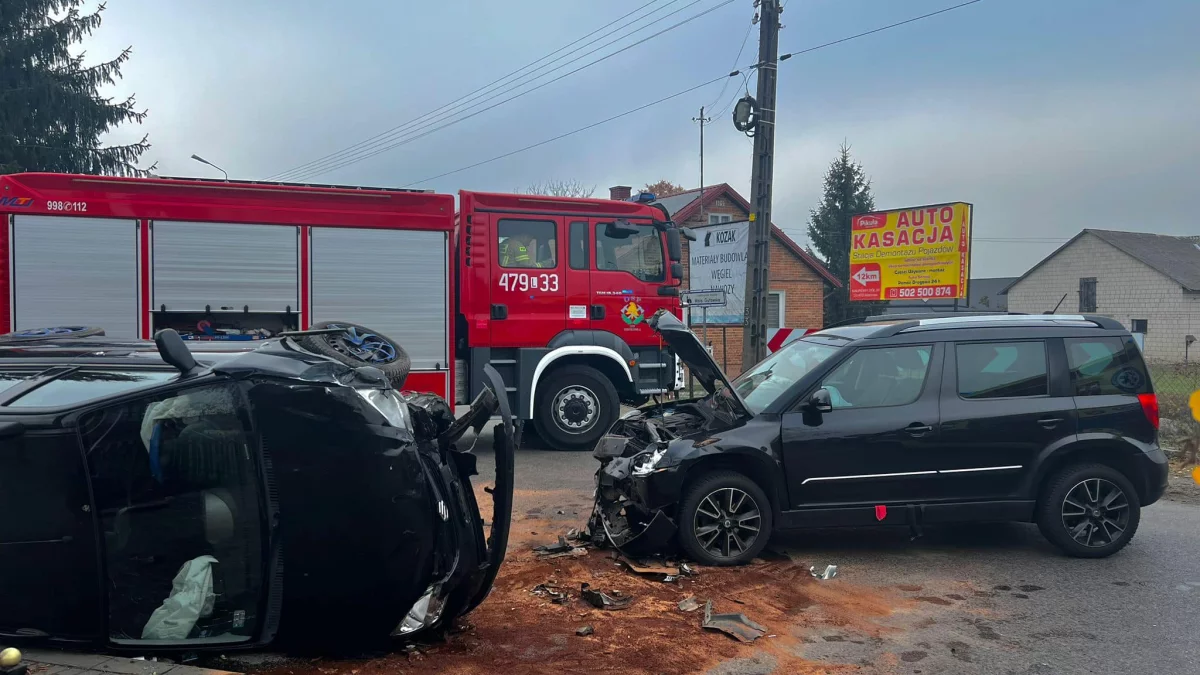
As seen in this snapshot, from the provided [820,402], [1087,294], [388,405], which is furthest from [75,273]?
[1087,294]

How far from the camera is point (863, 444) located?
243 inches

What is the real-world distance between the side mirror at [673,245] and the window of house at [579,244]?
1.11 metres

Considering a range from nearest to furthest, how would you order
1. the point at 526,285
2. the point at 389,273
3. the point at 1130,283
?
1. the point at 389,273
2. the point at 526,285
3. the point at 1130,283

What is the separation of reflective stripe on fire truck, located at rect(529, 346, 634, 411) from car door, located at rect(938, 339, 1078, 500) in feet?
17.7

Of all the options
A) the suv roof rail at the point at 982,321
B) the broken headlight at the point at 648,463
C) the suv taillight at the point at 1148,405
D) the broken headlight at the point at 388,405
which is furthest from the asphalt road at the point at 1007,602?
the broken headlight at the point at 388,405

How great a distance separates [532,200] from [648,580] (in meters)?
6.70

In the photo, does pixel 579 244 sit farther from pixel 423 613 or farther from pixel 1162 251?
pixel 1162 251

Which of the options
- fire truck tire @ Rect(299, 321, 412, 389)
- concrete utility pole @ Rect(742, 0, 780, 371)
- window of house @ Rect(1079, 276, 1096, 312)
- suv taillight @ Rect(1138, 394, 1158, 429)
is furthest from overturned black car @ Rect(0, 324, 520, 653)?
window of house @ Rect(1079, 276, 1096, 312)

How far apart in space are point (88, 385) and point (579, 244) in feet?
26.4

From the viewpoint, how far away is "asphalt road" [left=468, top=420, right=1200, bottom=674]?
4.54 metres

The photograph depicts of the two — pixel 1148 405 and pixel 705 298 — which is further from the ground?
pixel 705 298

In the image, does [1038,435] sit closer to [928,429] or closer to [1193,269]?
[928,429]

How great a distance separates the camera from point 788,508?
241 inches

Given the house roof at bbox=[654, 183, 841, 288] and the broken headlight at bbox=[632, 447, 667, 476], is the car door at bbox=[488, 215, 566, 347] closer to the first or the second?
the broken headlight at bbox=[632, 447, 667, 476]
